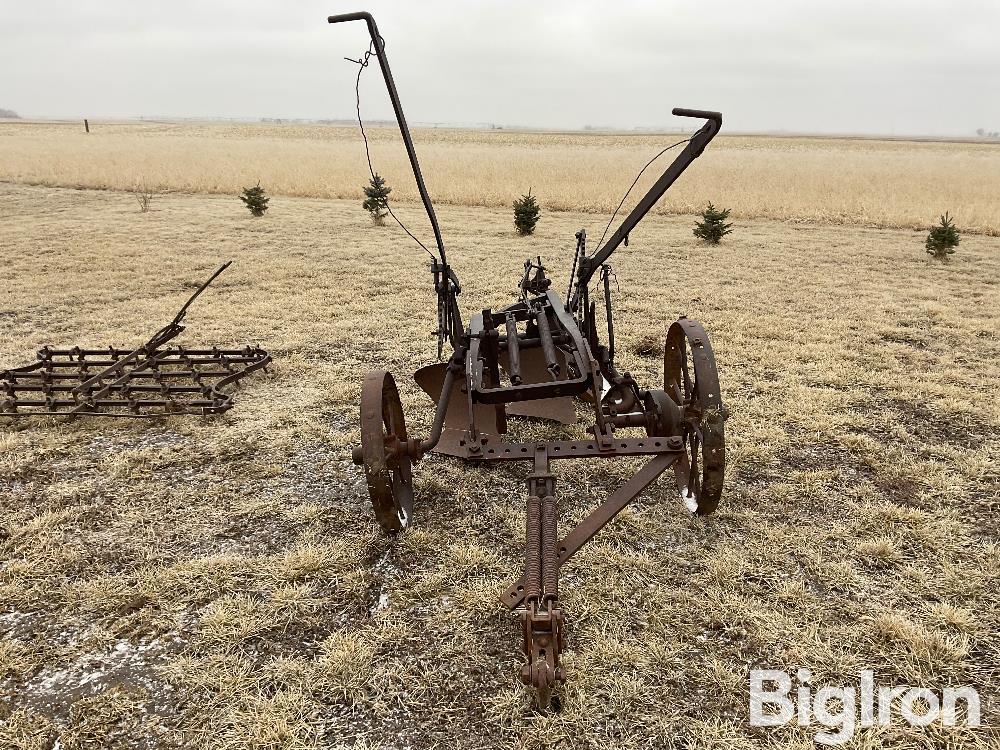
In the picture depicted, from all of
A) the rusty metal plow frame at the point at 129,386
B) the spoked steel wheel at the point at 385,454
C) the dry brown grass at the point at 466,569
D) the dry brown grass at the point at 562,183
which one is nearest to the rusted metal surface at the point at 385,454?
the spoked steel wheel at the point at 385,454

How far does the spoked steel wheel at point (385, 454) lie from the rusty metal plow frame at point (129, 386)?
7.45 ft


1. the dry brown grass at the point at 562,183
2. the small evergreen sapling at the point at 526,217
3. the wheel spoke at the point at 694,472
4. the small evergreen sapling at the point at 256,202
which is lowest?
the wheel spoke at the point at 694,472

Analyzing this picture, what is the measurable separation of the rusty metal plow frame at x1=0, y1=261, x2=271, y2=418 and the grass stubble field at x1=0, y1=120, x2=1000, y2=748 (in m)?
0.18

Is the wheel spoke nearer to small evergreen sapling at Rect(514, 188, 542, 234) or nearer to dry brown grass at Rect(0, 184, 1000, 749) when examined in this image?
dry brown grass at Rect(0, 184, 1000, 749)

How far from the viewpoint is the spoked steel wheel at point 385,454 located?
327 cm

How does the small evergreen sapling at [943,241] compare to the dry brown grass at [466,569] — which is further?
the small evergreen sapling at [943,241]

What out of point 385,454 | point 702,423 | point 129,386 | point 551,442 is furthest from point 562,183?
point 385,454

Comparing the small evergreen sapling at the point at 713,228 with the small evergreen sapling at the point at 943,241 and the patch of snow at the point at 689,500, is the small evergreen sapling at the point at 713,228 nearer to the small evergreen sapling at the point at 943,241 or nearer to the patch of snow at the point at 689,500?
the small evergreen sapling at the point at 943,241

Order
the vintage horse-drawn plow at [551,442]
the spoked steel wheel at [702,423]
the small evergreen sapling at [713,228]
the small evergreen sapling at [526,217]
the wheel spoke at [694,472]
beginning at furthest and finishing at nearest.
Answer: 1. the small evergreen sapling at [526,217]
2. the small evergreen sapling at [713,228]
3. the wheel spoke at [694,472]
4. the spoked steel wheel at [702,423]
5. the vintage horse-drawn plow at [551,442]

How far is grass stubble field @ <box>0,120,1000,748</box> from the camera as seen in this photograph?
2629 millimetres

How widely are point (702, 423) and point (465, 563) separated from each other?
5.18ft

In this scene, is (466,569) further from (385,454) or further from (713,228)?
(713,228)

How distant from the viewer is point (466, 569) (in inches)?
137

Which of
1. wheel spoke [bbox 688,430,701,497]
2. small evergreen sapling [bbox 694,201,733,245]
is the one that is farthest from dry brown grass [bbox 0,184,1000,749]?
small evergreen sapling [bbox 694,201,733,245]
